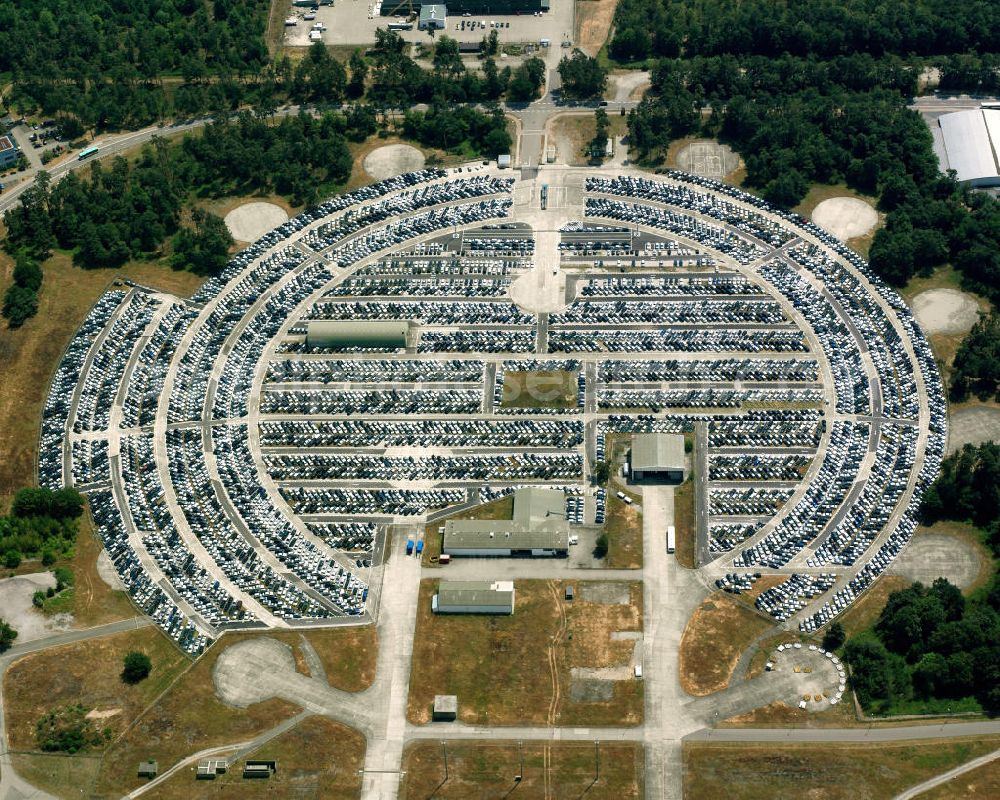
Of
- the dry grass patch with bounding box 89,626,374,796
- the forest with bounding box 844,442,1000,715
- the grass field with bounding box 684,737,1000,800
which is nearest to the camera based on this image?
the grass field with bounding box 684,737,1000,800

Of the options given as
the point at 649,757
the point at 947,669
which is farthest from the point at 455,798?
the point at 947,669

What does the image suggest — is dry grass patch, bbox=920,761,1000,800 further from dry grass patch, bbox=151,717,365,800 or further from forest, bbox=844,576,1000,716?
dry grass patch, bbox=151,717,365,800

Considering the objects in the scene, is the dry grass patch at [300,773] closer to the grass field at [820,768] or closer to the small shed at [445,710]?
the small shed at [445,710]

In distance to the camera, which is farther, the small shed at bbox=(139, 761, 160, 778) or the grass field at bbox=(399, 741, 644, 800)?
the small shed at bbox=(139, 761, 160, 778)

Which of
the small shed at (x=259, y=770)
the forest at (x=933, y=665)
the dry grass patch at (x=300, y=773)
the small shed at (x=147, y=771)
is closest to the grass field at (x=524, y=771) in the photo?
the dry grass patch at (x=300, y=773)

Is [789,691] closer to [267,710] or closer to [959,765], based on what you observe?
[959,765]

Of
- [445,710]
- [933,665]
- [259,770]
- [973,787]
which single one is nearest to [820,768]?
[973,787]

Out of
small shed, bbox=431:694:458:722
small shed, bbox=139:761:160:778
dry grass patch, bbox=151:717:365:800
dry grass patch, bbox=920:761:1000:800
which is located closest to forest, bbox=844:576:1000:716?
dry grass patch, bbox=920:761:1000:800
